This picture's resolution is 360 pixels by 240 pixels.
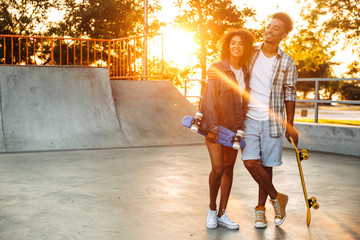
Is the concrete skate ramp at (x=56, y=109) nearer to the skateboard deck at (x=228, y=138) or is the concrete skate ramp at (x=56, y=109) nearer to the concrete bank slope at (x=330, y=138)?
the concrete bank slope at (x=330, y=138)

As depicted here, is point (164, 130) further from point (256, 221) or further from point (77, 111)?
point (256, 221)

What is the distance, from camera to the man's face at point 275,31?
4.45 m

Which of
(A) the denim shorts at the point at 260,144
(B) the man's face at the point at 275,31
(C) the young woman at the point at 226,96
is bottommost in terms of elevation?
(A) the denim shorts at the point at 260,144

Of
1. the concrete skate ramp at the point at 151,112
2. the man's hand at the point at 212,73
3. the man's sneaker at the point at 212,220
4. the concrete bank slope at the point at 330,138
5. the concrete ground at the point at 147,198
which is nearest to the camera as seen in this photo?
the man's hand at the point at 212,73

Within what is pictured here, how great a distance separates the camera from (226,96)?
4441mm

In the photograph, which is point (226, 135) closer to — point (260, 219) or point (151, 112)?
point (260, 219)

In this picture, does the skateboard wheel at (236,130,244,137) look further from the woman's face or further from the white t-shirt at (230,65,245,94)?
the woman's face

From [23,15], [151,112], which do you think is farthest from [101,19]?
[151,112]

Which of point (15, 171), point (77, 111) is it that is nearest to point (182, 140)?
point (77, 111)

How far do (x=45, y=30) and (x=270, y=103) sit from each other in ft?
120

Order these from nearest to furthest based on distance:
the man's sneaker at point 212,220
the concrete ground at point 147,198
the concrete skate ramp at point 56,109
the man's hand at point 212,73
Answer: the man's hand at point 212,73
the concrete ground at point 147,198
the man's sneaker at point 212,220
the concrete skate ramp at point 56,109

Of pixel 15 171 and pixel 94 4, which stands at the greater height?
pixel 94 4

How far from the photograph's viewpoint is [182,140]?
12188mm

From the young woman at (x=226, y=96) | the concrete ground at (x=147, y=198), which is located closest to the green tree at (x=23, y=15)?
the concrete ground at (x=147, y=198)
